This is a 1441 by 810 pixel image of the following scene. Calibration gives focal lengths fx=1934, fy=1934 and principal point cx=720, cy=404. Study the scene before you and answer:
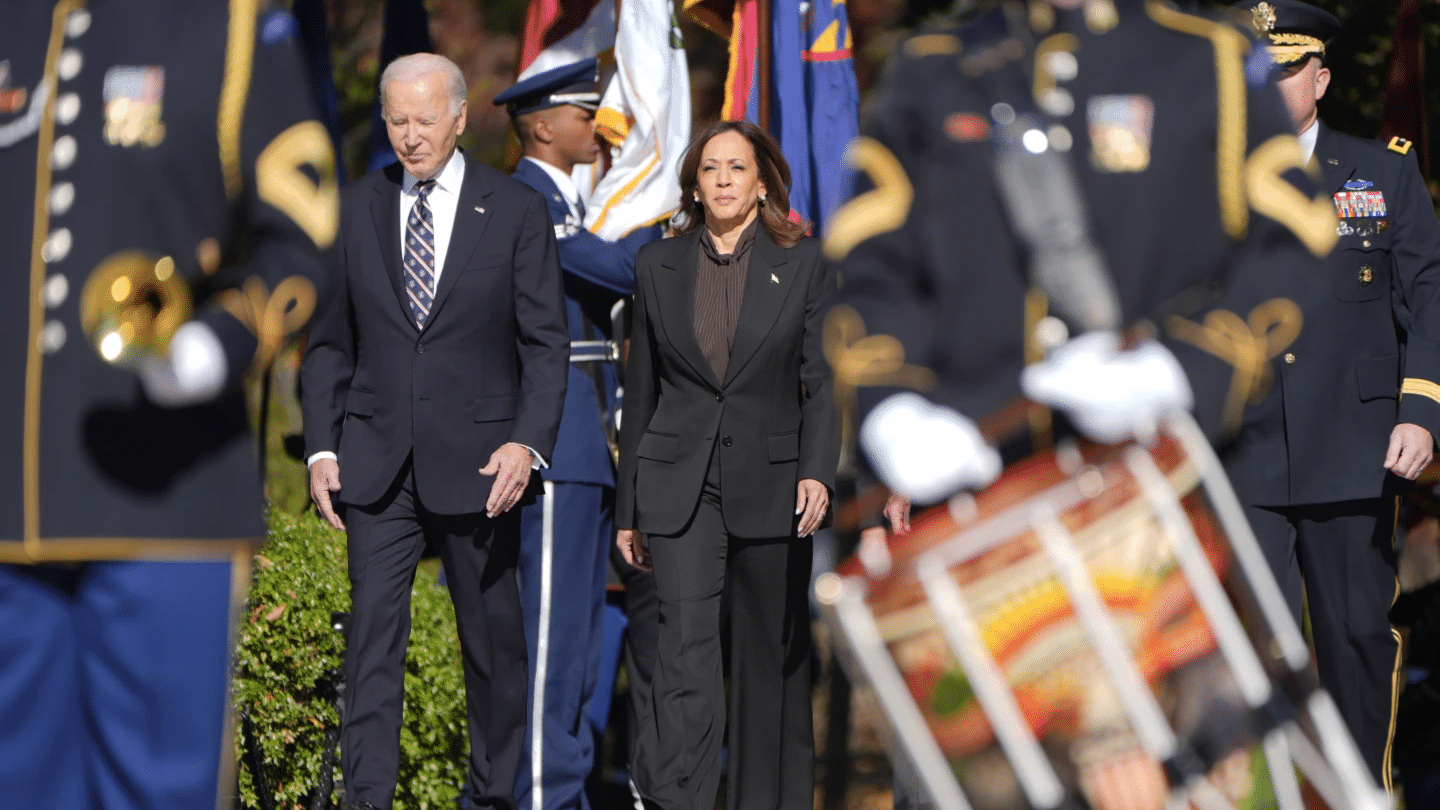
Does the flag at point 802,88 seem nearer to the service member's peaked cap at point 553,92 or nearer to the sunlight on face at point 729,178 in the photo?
the service member's peaked cap at point 553,92

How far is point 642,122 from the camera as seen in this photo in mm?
5879

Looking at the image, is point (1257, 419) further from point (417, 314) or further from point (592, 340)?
point (417, 314)

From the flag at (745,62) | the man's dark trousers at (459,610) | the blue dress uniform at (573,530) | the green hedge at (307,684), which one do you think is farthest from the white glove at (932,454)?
the flag at (745,62)

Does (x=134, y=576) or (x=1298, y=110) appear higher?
(x=1298, y=110)

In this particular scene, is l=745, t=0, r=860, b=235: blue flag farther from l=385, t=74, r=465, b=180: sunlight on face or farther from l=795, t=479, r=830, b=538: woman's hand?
l=385, t=74, r=465, b=180: sunlight on face

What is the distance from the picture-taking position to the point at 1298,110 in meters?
5.34

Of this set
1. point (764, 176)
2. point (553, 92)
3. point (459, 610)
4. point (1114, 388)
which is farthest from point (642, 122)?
point (1114, 388)

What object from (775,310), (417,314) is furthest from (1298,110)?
(417,314)

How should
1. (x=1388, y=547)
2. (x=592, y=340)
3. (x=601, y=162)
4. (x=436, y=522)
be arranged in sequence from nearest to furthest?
1. (x=436, y=522)
2. (x=1388, y=547)
3. (x=592, y=340)
4. (x=601, y=162)

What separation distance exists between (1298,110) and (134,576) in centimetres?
348

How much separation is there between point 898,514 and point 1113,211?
26.4 inches

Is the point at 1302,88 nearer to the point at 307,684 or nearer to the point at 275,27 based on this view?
the point at 275,27

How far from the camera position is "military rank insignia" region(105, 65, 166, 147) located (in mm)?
3328

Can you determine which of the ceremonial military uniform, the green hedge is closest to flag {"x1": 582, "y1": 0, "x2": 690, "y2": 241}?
the green hedge
